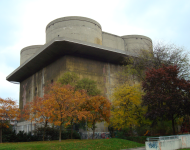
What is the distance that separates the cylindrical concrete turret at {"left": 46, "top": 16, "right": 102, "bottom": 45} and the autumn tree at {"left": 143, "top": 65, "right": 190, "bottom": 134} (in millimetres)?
21947

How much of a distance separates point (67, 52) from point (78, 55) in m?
2.45

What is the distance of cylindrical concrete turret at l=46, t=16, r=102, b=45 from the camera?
41.2 metres

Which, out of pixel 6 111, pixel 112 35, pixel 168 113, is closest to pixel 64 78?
pixel 6 111

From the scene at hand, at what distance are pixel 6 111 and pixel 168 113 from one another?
56.5 ft

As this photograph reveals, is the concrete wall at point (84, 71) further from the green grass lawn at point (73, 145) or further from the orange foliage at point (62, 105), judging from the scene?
the green grass lawn at point (73, 145)

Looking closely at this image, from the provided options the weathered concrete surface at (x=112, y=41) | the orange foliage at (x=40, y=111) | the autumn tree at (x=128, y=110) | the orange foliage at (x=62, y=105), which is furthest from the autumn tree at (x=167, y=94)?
the weathered concrete surface at (x=112, y=41)

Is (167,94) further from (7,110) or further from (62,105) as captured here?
(7,110)

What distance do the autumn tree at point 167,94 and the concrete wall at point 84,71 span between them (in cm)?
1800

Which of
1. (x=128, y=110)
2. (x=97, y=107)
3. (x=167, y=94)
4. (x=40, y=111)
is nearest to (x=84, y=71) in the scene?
(x=128, y=110)

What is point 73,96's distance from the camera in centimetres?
2319

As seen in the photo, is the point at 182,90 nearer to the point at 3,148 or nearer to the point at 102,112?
the point at 102,112

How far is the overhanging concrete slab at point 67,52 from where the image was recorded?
37172 millimetres

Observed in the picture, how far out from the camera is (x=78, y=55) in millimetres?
40375

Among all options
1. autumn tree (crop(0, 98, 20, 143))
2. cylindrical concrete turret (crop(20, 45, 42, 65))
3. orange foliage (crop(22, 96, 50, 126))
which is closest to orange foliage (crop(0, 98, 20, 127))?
autumn tree (crop(0, 98, 20, 143))
